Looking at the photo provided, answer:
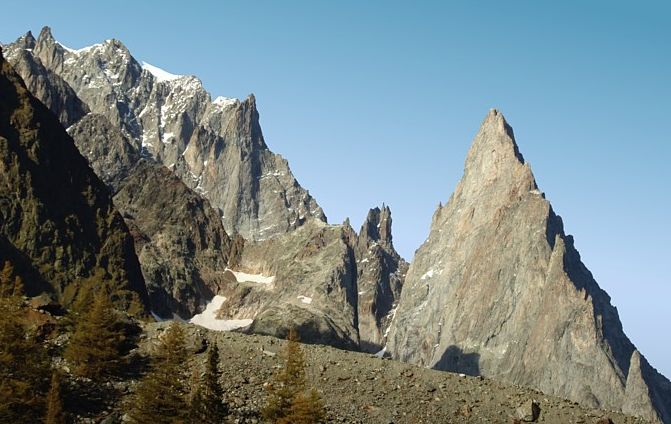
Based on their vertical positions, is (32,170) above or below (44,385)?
above

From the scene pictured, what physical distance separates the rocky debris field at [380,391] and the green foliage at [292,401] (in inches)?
53.3

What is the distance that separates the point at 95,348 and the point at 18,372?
4.41 m

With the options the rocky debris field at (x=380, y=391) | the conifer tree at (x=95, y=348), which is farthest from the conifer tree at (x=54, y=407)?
the rocky debris field at (x=380, y=391)

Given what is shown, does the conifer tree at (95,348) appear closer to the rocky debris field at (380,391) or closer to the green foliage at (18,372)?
the green foliage at (18,372)

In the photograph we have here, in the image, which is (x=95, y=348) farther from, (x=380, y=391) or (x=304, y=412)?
(x=380, y=391)

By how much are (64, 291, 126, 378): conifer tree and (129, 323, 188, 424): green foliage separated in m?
4.44

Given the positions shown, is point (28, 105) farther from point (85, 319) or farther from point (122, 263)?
point (85, 319)

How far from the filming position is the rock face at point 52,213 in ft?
366

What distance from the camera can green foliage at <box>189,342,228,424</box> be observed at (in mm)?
34844

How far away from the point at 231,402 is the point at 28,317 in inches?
506

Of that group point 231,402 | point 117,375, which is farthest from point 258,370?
point 117,375

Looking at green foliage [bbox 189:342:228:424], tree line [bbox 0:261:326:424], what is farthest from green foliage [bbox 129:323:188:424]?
green foliage [bbox 189:342:228:424]

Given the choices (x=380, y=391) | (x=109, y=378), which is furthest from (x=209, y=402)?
(x=380, y=391)

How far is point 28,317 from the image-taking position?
43719 mm
